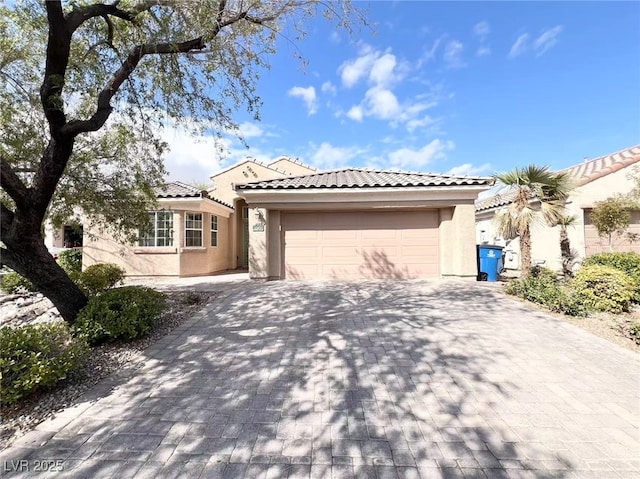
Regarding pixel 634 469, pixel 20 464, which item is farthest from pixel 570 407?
pixel 20 464

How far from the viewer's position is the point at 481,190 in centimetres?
1023

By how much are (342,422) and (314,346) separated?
192 centimetres

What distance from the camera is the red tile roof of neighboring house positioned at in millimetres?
11252

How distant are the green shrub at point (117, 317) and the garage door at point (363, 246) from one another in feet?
19.6

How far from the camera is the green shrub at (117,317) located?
4.67m

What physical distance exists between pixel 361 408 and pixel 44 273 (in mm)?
5714

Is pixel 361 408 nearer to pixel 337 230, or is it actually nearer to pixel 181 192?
pixel 337 230

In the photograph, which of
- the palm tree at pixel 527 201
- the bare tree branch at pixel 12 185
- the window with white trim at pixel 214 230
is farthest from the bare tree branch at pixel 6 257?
the palm tree at pixel 527 201

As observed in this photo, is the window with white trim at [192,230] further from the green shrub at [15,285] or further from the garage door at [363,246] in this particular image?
the green shrub at [15,285]

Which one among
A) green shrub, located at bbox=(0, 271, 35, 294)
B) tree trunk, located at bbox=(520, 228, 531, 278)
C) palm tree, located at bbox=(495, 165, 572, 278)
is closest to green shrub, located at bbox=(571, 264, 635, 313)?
tree trunk, located at bbox=(520, 228, 531, 278)

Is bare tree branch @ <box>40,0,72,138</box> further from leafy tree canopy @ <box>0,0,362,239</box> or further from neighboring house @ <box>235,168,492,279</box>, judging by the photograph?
neighboring house @ <box>235,168,492,279</box>

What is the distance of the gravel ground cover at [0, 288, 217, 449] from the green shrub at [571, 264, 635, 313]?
30.6ft

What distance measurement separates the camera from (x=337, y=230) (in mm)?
10938

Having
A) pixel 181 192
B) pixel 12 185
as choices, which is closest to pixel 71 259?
pixel 181 192
